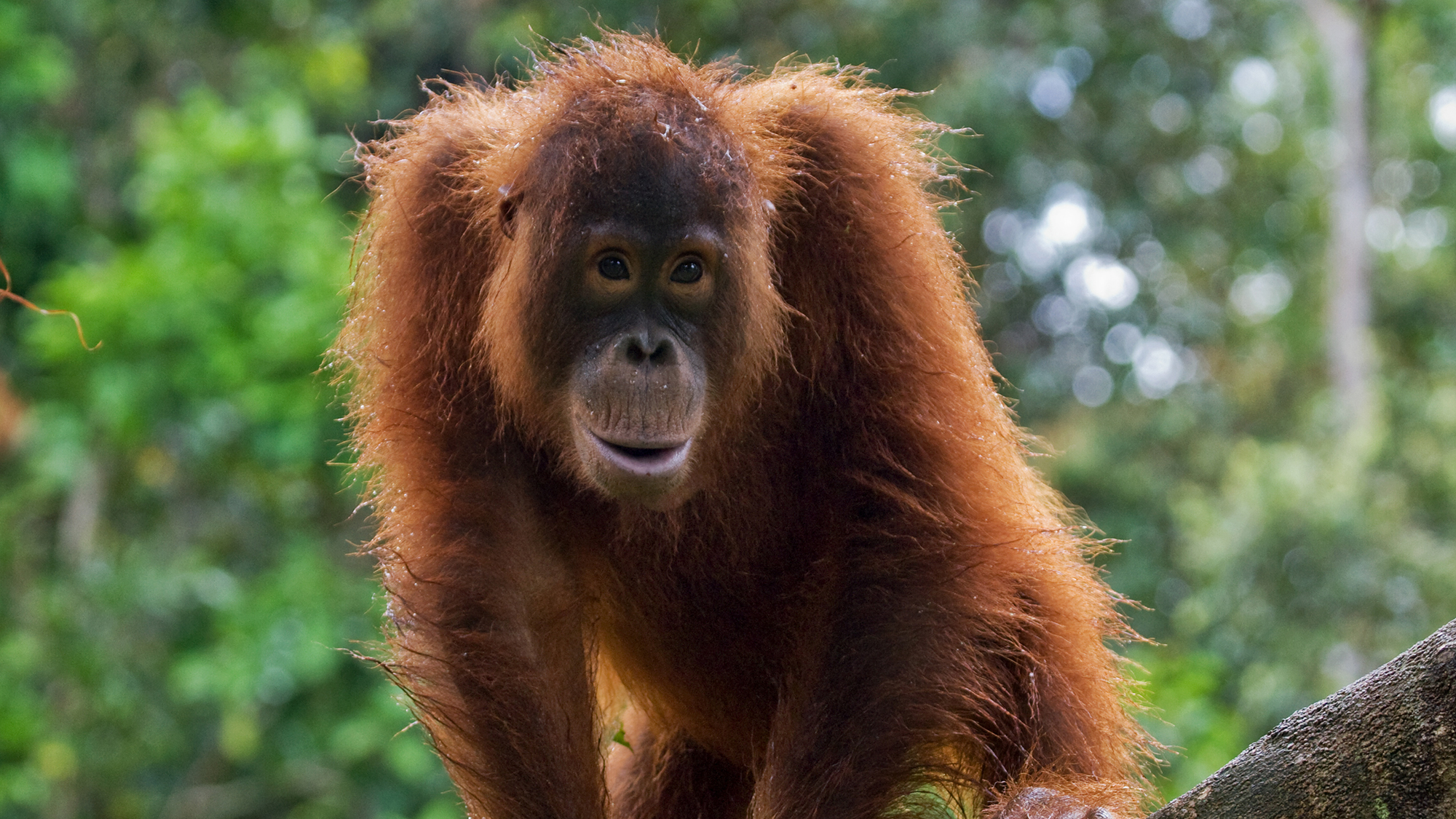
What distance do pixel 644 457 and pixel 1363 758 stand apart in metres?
1.20

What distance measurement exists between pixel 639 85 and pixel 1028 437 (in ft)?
3.68

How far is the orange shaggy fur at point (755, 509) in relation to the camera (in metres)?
2.48

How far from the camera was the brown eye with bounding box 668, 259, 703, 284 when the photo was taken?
2.44 meters

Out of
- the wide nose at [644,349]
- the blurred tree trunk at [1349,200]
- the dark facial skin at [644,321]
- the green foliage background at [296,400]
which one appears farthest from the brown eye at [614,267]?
the blurred tree trunk at [1349,200]

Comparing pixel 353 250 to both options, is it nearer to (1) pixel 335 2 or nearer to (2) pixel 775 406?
(2) pixel 775 406

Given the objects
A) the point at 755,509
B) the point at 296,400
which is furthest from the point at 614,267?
the point at 296,400

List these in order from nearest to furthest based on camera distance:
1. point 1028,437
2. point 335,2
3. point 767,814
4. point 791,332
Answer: point 767,814, point 791,332, point 1028,437, point 335,2

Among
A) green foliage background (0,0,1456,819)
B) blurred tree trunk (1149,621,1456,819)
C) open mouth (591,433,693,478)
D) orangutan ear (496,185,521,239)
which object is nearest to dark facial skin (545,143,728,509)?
open mouth (591,433,693,478)

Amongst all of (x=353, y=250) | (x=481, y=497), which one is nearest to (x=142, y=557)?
(x=353, y=250)

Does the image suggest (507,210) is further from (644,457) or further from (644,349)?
(644,457)

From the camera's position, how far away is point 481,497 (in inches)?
103

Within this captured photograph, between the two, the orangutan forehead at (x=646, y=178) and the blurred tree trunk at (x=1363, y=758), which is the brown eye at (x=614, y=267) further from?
the blurred tree trunk at (x=1363, y=758)

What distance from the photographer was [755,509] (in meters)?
2.68

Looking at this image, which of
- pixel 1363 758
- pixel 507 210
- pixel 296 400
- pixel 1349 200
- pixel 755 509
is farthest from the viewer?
pixel 1349 200
